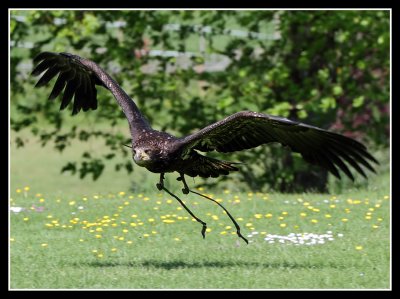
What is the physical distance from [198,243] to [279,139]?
6.21ft

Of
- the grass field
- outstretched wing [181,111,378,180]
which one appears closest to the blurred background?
the grass field

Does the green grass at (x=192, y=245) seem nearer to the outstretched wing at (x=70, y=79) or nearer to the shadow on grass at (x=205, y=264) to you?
the shadow on grass at (x=205, y=264)

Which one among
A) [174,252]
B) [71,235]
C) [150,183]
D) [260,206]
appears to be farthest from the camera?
[150,183]

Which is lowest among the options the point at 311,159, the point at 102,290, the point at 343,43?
the point at 102,290

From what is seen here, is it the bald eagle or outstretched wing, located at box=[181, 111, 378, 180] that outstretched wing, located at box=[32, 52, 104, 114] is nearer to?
the bald eagle

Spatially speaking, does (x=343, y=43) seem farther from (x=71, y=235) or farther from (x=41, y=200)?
(x=71, y=235)

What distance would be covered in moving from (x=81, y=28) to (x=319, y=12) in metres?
3.76

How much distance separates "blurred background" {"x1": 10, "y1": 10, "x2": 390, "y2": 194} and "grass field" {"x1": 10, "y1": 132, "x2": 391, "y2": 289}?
2.50 meters

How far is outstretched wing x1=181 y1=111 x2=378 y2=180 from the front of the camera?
7.56 metres

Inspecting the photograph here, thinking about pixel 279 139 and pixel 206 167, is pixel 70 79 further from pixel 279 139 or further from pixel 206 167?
pixel 279 139

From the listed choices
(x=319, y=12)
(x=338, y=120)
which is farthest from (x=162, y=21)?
(x=338, y=120)

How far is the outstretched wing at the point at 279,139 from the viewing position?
7.56 m

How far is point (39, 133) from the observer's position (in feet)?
53.6

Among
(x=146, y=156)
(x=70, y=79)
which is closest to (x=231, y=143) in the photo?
(x=146, y=156)
